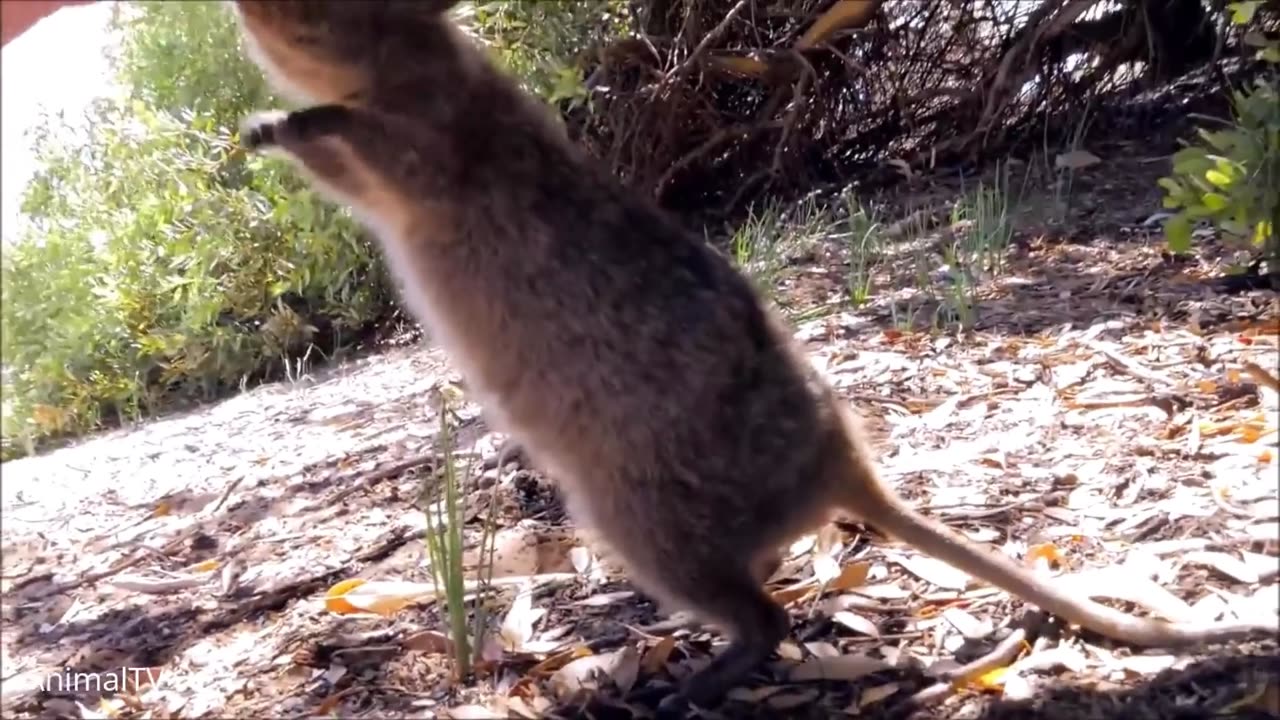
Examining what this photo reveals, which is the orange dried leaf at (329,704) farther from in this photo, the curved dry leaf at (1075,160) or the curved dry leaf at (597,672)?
the curved dry leaf at (1075,160)

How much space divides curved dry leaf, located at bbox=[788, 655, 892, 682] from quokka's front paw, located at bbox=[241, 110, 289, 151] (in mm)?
1266

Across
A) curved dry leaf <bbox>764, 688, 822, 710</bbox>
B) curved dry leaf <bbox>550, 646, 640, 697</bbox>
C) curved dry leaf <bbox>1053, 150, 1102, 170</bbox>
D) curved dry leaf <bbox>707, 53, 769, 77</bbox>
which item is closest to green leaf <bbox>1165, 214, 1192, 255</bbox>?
curved dry leaf <bbox>764, 688, 822, 710</bbox>

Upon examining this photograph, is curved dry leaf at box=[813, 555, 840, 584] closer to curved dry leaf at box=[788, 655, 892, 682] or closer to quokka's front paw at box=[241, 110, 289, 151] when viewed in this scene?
curved dry leaf at box=[788, 655, 892, 682]

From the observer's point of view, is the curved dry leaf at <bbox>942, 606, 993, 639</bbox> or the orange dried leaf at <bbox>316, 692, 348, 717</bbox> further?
the curved dry leaf at <bbox>942, 606, 993, 639</bbox>

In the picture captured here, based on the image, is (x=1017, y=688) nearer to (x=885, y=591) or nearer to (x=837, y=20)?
(x=885, y=591)

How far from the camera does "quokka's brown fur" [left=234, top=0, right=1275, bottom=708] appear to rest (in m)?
1.94

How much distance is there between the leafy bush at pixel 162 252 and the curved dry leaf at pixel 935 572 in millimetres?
1391

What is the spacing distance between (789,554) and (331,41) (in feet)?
4.13

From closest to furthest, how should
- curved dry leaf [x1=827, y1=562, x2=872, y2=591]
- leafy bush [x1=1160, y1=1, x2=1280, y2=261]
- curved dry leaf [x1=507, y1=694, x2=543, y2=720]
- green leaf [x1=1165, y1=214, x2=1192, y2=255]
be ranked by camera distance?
curved dry leaf [x1=507, y1=694, x2=543, y2=720]
curved dry leaf [x1=827, y1=562, x2=872, y2=591]
leafy bush [x1=1160, y1=1, x2=1280, y2=261]
green leaf [x1=1165, y1=214, x2=1192, y2=255]

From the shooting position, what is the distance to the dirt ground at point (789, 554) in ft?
5.71

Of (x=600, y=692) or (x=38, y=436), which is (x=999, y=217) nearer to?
(x=600, y=692)

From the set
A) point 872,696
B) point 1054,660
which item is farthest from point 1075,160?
point 872,696

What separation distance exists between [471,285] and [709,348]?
461 millimetres

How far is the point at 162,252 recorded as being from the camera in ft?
7.26
